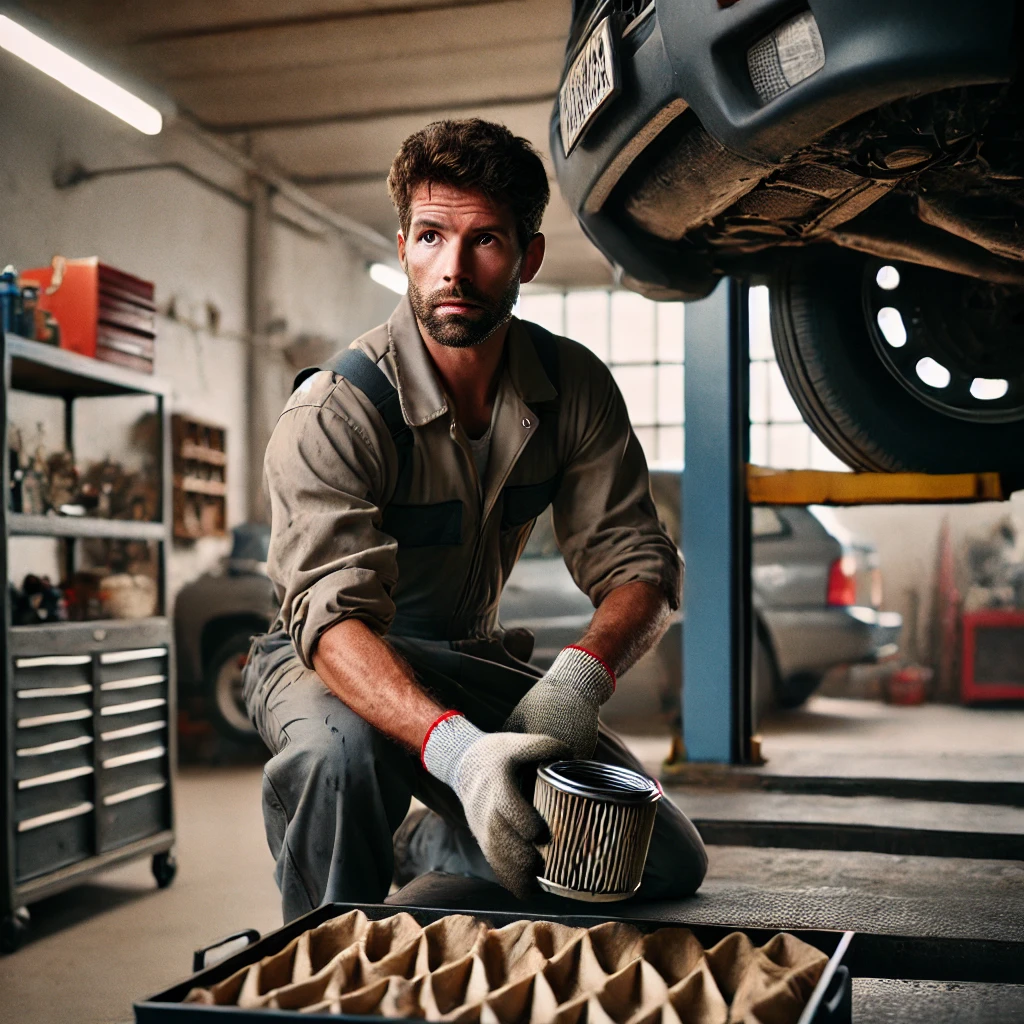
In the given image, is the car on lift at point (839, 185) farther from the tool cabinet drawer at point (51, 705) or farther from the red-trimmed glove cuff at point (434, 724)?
the tool cabinet drawer at point (51, 705)

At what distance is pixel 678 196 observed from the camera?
1.68 metres

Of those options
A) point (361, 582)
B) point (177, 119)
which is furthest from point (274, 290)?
point (361, 582)

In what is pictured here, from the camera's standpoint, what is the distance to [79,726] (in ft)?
9.69

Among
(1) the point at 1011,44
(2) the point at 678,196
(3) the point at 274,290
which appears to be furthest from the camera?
(3) the point at 274,290

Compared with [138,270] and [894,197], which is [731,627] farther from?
[138,270]

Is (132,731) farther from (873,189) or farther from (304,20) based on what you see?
(304,20)

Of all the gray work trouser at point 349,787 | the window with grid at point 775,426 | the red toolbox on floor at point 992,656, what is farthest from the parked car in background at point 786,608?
the window with grid at point 775,426

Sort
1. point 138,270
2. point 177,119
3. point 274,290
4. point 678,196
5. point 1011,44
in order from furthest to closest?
point 274,290 → point 177,119 → point 138,270 → point 678,196 → point 1011,44

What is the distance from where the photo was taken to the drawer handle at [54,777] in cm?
271

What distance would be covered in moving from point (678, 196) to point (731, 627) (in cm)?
161

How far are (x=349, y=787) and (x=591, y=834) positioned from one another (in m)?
0.42

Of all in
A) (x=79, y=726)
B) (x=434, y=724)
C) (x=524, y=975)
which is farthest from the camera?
(x=79, y=726)

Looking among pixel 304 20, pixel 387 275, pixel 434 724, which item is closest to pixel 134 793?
pixel 434 724

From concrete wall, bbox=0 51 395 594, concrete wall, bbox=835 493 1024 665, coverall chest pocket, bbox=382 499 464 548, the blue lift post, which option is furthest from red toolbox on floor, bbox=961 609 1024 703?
coverall chest pocket, bbox=382 499 464 548
